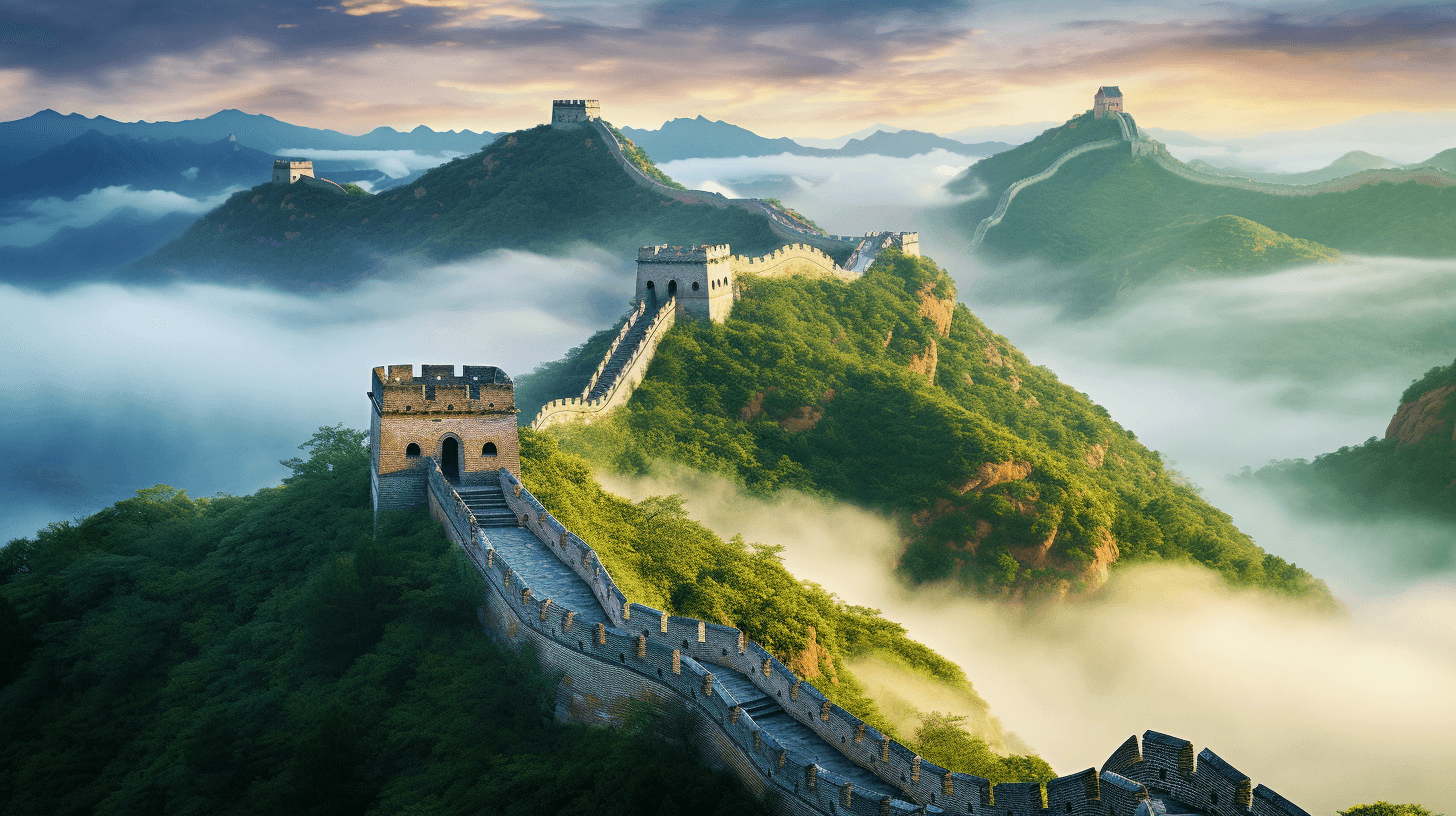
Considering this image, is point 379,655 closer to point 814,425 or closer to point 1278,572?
point 814,425

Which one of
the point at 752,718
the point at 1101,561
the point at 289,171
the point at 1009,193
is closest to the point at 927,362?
the point at 1101,561

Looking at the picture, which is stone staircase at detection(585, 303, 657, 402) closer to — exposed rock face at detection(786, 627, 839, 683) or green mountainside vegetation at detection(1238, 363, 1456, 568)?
exposed rock face at detection(786, 627, 839, 683)

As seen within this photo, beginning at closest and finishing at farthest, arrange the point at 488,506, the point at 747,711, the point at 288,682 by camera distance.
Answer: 1. the point at 747,711
2. the point at 288,682
3. the point at 488,506

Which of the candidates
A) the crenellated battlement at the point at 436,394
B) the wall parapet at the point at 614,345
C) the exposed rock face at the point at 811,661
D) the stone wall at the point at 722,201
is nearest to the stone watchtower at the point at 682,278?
the wall parapet at the point at 614,345

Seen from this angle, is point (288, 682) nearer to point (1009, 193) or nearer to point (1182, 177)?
point (1009, 193)

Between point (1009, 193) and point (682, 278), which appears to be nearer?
point (682, 278)

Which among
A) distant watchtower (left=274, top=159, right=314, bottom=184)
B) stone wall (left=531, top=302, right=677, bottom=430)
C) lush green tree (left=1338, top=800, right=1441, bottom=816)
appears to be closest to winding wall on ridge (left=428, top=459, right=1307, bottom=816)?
lush green tree (left=1338, top=800, right=1441, bottom=816)
